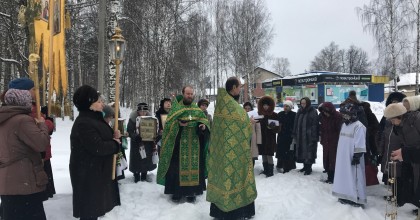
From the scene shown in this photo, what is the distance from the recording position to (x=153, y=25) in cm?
1622

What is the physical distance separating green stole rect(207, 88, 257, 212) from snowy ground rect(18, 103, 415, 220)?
0.62m

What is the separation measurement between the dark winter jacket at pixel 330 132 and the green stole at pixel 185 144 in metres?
2.60

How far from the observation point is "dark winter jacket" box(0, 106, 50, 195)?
3.42m

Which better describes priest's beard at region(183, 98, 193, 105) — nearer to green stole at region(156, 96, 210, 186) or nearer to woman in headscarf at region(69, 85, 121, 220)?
green stole at region(156, 96, 210, 186)

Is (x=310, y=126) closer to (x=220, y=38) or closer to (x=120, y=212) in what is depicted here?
(x=120, y=212)

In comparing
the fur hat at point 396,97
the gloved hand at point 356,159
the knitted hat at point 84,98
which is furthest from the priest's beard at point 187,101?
the fur hat at point 396,97

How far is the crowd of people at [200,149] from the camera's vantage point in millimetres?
3535

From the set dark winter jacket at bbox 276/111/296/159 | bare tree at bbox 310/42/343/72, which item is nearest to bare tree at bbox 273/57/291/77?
bare tree at bbox 310/42/343/72

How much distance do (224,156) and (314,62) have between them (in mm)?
72150

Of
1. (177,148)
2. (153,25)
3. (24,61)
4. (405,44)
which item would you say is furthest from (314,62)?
(177,148)

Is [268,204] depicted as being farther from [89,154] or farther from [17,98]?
[17,98]

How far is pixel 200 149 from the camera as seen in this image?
5.86m

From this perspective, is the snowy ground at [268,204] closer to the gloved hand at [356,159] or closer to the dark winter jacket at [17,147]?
the gloved hand at [356,159]

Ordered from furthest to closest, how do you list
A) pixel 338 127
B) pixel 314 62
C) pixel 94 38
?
pixel 314 62 → pixel 94 38 → pixel 338 127
